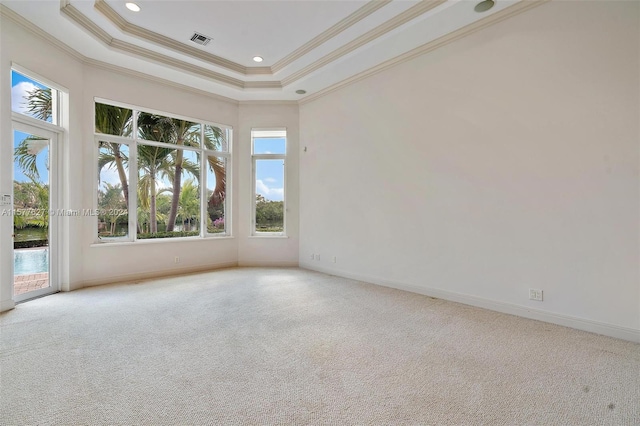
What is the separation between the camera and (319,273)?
5434 millimetres

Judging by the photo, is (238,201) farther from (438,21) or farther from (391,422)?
(391,422)

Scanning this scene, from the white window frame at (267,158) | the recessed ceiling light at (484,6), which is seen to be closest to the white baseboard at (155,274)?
the white window frame at (267,158)

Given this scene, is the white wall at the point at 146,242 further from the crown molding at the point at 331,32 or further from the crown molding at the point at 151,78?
the crown molding at the point at 331,32

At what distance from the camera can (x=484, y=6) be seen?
10.5 ft

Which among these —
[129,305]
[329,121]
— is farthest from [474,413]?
[329,121]

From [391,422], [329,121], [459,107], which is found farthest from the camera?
[329,121]

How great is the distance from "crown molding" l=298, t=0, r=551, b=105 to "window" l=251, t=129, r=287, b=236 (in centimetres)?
147

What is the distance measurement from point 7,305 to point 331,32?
16.6ft

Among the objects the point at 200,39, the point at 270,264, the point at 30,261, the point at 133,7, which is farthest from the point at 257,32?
the point at 30,261

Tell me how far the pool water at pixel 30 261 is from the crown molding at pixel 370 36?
441cm

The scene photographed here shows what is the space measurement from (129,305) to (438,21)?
4.93m

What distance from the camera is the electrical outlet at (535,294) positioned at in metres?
3.17

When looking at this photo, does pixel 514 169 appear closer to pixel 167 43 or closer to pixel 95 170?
pixel 167 43

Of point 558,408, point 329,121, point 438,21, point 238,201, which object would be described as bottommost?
point 558,408
